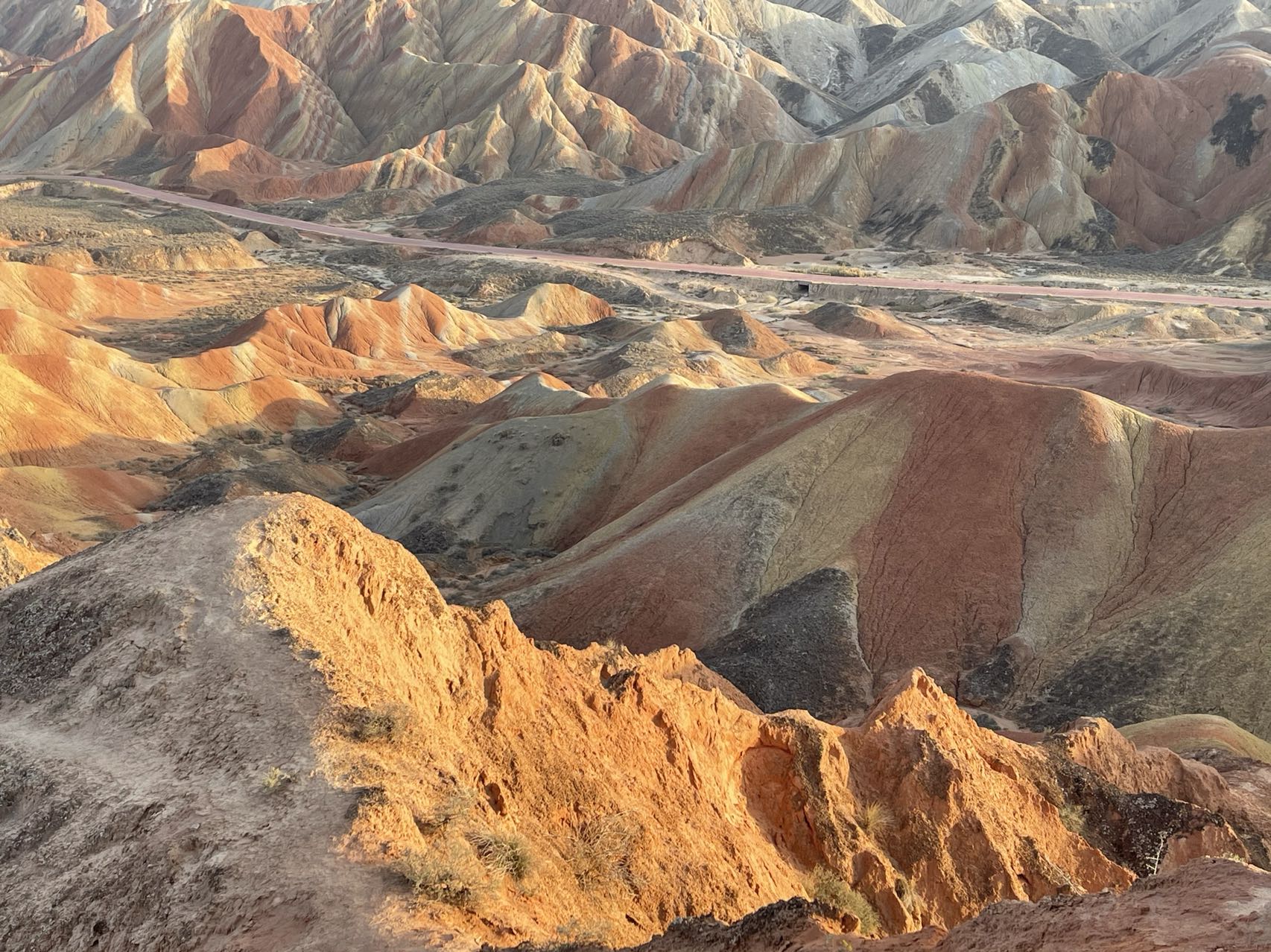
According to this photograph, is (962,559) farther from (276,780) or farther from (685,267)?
(685,267)

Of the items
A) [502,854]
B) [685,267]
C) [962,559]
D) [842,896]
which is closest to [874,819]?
[842,896]

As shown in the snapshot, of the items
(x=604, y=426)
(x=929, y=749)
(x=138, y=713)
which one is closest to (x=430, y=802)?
(x=138, y=713)

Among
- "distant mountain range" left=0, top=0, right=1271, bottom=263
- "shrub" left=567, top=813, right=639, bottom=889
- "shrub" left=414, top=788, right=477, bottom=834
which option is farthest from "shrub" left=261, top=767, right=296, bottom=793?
"distant mountain range" left=0, top=0, right=1271, bottom=263

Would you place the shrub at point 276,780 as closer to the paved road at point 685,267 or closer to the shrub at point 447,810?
the shrub at point 447,810

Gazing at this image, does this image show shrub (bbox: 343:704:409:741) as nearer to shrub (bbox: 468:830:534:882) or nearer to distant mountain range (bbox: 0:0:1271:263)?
shrub (bbox: 468:830:534:882)

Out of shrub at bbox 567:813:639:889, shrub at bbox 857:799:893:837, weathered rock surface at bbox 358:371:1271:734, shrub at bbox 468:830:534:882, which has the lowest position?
weathered rock surface at bbox 358:371:1271:734

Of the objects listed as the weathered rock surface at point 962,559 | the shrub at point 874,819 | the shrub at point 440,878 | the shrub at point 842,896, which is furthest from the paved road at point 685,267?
the shrub at point 440,878
